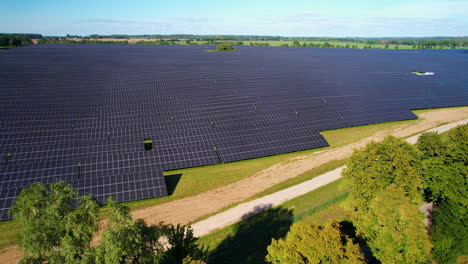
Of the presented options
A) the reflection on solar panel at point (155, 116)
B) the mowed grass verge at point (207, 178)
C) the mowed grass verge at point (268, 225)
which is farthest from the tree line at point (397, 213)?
the reflection on solar panel at point (155, 116)

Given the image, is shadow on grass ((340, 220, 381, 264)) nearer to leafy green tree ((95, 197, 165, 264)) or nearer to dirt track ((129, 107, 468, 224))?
dirt track ((129, 107, 468, 224))

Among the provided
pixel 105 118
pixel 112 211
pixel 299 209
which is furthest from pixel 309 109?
pixel 112 211

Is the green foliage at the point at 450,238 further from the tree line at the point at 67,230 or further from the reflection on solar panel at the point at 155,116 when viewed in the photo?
the tree line at the point at 67,230

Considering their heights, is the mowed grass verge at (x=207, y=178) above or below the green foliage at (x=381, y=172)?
below

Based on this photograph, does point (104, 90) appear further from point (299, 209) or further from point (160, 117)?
point (299, 209)

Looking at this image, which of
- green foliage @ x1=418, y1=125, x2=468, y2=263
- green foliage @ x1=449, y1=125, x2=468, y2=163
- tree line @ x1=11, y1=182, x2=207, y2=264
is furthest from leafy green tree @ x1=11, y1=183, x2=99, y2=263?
green foliage @ x1=449, y1=125, x2=468, y2=163

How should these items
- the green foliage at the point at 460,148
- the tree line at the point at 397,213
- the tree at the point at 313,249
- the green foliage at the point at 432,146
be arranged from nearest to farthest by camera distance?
the tree at the point at 313,249 < the tree line at the point at 397,213 < the green foliage at the point at 460,148 < the green foliage at the point at 432,146

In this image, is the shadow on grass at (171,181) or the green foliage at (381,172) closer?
the green foliage at (381,172)
